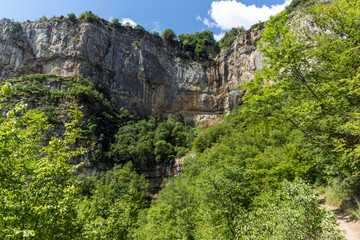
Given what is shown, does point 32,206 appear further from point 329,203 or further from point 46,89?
point 46,89

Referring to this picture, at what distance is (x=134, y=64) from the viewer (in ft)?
187

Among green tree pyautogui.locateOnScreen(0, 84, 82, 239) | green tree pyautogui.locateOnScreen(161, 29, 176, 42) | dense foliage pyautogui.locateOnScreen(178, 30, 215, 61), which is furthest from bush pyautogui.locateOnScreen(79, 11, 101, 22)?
green tree pyautogui.locateOnScreen(0, 84, 82, 239)

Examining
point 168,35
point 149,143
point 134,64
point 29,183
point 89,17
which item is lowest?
point 149,143

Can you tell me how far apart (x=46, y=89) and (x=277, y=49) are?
48.2 meters

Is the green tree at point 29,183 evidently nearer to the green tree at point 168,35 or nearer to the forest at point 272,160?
the forest at point 272,160

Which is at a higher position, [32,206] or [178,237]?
[32,206]

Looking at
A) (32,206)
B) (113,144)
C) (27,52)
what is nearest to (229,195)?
(32,206)

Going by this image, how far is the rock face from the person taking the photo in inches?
1984

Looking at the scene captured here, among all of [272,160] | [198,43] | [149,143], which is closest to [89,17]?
[198,43]

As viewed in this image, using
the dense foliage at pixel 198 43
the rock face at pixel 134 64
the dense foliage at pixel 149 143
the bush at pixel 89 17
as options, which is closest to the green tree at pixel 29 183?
the dense foliage at pixel 149 143

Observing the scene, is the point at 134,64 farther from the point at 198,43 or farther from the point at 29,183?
the point at 29,183

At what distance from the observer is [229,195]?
33.9 feet

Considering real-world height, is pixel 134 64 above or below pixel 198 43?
below

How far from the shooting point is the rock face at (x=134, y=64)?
50.4 metres
